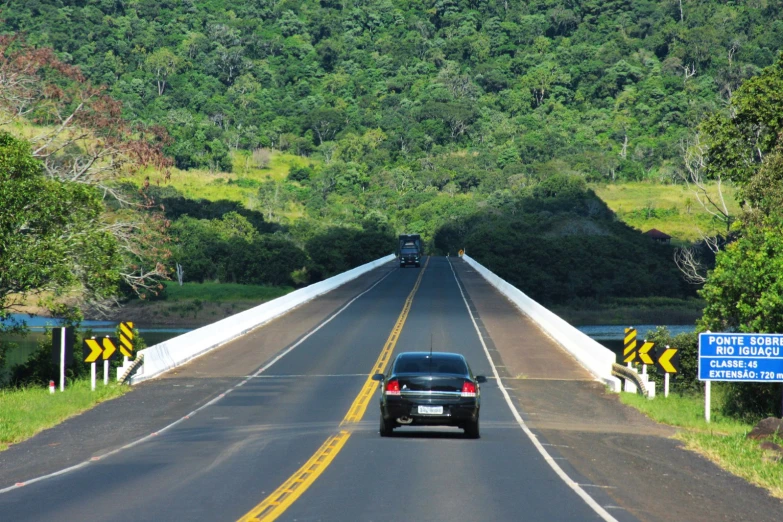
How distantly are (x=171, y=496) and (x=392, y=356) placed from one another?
2197 centimetres

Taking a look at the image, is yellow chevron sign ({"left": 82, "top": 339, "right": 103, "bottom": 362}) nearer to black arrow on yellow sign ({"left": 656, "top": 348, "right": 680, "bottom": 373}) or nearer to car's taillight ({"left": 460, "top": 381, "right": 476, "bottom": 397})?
car's taillight ({"left": 460, "top": 381, "right": 476, "bottom": 397})

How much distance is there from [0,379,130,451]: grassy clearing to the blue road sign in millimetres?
13528

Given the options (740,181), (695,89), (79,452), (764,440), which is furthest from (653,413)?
(695,89)

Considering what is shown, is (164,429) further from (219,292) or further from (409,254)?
(219,292)

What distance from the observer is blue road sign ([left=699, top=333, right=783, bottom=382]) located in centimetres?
2122

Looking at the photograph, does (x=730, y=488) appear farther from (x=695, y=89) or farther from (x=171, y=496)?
(x=695, y=89)

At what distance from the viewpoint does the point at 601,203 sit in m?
146

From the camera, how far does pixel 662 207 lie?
145 meters

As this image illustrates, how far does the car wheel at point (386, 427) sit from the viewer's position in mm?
18797

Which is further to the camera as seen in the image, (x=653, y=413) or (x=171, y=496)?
(x=653, y=413)

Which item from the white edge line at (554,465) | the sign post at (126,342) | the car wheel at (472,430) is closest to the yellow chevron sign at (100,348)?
the sign post at (126,342)

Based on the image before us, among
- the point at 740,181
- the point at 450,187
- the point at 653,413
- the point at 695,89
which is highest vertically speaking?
the point at 695,89

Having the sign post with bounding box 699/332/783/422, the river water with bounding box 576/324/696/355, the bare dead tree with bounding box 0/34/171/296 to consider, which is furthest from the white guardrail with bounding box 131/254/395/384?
the river water with bounding box 576/324/696/355

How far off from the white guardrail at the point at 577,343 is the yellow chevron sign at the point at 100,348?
44.9 ft
